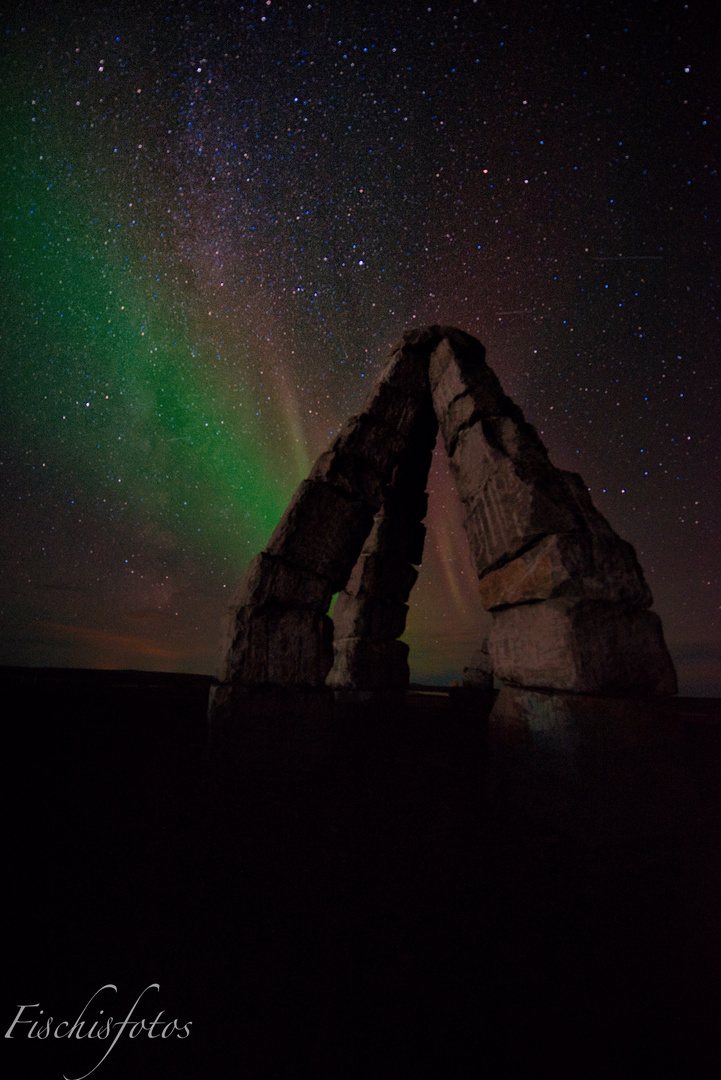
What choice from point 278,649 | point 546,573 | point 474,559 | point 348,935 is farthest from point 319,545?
point 348,935

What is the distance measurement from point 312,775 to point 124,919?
2.23m

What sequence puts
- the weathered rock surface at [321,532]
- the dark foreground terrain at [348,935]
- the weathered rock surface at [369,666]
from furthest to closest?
1. the weathered rock surface at [369,666]
2. the weathered rock surface at [321,532]
3. the dark foreground terrain at [348,935]

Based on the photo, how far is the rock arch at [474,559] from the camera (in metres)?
3.03

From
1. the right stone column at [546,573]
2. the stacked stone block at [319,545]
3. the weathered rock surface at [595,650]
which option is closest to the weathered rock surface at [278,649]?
the stacked stone block at [319,545]

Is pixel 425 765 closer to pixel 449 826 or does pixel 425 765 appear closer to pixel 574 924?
pixel 449 826

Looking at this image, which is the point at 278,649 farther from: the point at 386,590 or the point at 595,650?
the point at 386,590

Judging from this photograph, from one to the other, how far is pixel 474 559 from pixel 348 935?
9.54ft
